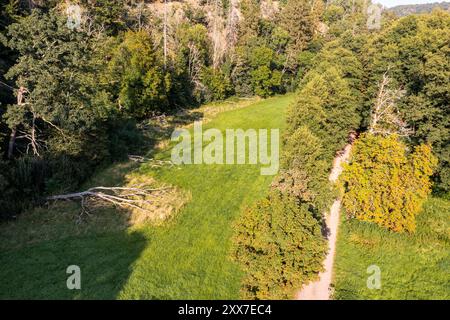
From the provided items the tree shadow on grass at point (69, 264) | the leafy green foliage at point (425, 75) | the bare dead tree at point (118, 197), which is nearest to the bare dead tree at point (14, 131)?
the bare dead tree at point (118, 197)

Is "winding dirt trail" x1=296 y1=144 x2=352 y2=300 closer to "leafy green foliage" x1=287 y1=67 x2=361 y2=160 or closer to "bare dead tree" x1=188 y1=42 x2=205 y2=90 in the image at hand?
"leafy green foliage" x1=287 y1=67 x2=361 y2=160

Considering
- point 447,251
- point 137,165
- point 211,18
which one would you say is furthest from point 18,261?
point 211,18

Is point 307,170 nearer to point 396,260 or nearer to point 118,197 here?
point 396,260

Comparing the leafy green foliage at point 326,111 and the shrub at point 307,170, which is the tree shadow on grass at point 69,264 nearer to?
the shrub at point 307,170

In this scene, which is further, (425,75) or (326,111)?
(326,111)

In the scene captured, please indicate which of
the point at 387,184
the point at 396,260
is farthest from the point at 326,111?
the point at 396,260

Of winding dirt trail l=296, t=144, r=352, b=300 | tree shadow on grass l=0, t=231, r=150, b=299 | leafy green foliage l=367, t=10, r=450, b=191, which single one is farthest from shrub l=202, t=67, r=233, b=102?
tree shadow on grass l=0, t=231, r=150, b=299
